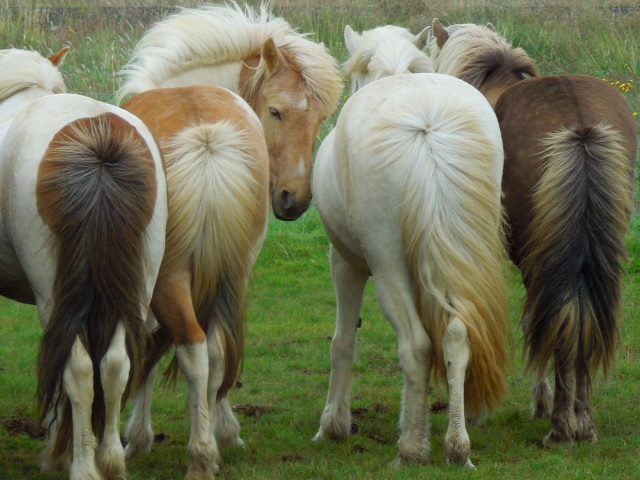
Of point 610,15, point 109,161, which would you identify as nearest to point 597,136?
point 109,161

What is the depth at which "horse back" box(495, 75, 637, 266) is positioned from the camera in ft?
18.8

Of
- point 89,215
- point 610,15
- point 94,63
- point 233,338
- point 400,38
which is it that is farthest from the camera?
point 610,15

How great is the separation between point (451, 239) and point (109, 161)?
159 centimetres

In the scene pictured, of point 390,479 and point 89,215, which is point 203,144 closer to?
point 89,215

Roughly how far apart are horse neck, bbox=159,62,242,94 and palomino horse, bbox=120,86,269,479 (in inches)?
40.2

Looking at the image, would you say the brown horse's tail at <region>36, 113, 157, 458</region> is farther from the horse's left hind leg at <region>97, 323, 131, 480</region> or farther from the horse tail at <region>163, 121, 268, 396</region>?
the horse tail at <region>163, 121, 268, 396</region>

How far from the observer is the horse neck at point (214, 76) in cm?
655

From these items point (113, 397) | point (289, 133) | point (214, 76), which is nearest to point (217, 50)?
point (214, 76)

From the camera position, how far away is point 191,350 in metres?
5.04

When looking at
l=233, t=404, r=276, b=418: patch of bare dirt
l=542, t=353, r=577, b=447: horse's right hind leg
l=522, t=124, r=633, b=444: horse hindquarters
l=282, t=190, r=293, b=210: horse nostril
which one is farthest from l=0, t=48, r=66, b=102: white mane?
l=542, t=353, r=577, b=447: horse's right hind leg

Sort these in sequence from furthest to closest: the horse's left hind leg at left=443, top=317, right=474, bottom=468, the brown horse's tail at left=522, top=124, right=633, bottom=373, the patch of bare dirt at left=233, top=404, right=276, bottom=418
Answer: the patch of bare dirt at left=233, top=404, right=276, bottom=418 < the brown horse's tail at left=522, top=124, right=633, bottom=373 < the horse's left hind leg at left=443, top=317, right=474, bottom=468

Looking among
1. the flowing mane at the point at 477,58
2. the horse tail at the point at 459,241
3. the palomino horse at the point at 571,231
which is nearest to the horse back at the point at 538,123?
the palomino horse at the point at 571,231

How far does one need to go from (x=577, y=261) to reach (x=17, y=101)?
288 centimetres

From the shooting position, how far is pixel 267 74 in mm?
6426
